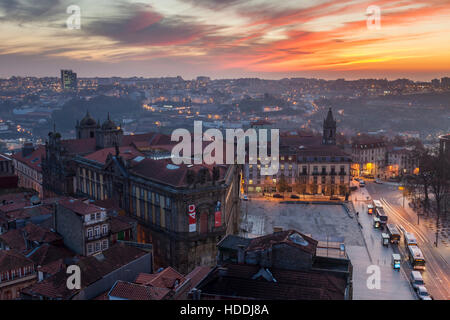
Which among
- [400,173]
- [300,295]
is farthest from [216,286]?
[400,173]

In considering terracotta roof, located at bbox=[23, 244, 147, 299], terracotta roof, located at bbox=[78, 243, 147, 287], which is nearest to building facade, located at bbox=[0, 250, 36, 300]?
terracotta roof, located at bbox=[23, 244, 147, 299]

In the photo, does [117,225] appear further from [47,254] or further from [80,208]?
[47,254]

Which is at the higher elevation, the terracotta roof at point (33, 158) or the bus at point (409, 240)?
the terracotta roof at point (33, 158)

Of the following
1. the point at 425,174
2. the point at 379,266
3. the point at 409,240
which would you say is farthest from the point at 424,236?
the point at 425,174

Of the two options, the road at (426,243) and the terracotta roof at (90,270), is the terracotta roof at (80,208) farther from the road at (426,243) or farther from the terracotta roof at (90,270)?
the road at (426,243)

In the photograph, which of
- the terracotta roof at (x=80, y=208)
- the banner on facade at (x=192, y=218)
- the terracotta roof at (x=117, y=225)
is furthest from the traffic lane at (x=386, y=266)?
the terracotta roof at (x=80, y=208)
